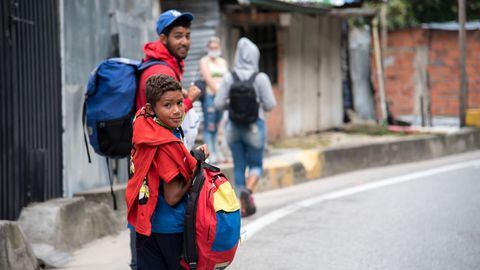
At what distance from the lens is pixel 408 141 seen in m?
14.1

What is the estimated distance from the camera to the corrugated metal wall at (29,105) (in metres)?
6.52

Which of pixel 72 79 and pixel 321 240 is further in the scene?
pixel 72 79

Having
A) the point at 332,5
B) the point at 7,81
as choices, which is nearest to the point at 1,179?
the point at 7,81

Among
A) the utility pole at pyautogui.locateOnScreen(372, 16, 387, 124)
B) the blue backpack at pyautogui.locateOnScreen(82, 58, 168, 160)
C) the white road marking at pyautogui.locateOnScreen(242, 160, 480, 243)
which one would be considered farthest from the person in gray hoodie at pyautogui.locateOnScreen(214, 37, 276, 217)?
the utility pole at pyautogui.locateOnScreen(372, 16, 387, 124)

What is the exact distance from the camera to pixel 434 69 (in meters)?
23.3

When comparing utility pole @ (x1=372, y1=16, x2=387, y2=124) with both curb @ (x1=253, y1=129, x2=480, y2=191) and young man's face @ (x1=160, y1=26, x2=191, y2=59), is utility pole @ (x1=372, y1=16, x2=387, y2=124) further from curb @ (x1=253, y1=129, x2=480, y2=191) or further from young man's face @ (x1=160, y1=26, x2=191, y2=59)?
young man's face @ (x1=160, y1=26, x2=191, y2=59)

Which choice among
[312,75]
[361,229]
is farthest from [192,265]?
[312,75]

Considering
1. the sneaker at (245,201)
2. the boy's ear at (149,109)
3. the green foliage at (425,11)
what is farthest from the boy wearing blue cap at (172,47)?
the green foliage at (425,11)

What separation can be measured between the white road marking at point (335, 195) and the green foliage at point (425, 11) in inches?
493

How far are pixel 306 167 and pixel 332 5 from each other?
21.6 feet

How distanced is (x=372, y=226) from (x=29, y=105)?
334 cm

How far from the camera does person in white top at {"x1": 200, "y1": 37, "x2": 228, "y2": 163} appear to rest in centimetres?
1117

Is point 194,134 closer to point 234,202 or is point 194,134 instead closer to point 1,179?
point 234,202

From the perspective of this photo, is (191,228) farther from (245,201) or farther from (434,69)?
(434,69)
